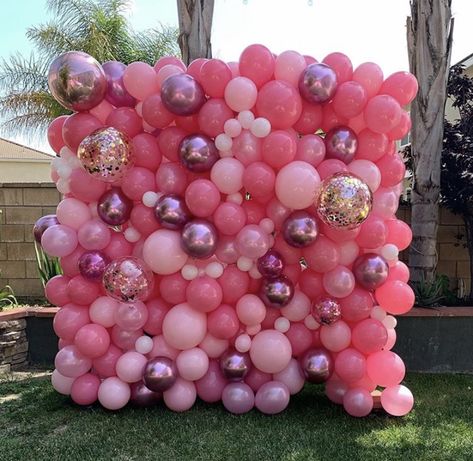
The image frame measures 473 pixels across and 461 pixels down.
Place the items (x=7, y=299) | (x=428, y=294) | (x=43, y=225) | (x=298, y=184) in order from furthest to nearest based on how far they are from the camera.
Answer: (x=7, y=299) → (x=428, y=294) → (x=43, y=225) → (x=298, y=184)

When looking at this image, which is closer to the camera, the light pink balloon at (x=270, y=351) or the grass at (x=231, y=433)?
the grass at (x=231, y=433)

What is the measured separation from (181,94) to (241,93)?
37 cm

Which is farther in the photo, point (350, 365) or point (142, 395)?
point (142, 395)

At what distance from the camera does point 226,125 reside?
9.79ft

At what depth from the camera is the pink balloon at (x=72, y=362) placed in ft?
10.5

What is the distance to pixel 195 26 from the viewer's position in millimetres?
4301

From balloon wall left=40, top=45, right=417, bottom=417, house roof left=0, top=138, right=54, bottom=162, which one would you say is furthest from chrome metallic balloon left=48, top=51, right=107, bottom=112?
house roof left=0, top=138, right=54, bottom=162

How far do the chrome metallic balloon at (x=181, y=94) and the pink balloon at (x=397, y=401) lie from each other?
2.22 meters

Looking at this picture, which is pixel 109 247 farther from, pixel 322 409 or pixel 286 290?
pixel 322 409

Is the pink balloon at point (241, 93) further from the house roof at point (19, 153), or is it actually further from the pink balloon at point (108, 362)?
the house roof at point (19, 153)

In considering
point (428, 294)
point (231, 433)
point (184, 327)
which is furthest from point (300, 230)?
point (428, 294)

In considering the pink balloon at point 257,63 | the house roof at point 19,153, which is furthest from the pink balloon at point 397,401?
the house roof at point 19,153

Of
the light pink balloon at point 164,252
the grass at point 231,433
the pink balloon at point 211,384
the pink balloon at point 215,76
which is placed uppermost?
the pink balloon at point 215,76

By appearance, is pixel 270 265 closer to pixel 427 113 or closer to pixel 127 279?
pixel 127 279
